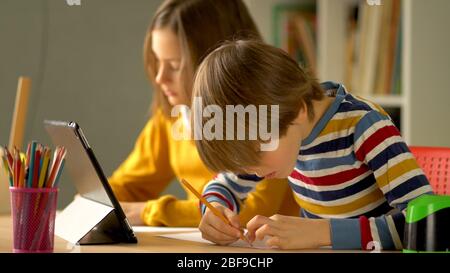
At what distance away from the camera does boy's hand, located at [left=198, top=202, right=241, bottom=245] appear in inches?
33.2

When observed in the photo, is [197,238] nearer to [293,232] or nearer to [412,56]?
[293,232]

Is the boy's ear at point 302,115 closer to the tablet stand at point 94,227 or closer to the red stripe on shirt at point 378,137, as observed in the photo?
the red stripe on shirt at point 378,137

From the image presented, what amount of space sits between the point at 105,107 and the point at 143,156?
57 centimetres

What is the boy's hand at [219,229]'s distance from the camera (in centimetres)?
84

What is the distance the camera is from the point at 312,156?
0.95 metres

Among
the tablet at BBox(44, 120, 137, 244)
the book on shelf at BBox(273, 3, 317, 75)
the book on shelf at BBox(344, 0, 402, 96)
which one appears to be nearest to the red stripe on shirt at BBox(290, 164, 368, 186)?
the tablet at BBox(44, 120, 137, 244)

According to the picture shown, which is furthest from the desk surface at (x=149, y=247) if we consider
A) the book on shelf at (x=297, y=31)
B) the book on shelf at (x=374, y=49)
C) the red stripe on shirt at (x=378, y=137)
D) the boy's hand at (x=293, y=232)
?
the book on shelf at (x=297, y=31)

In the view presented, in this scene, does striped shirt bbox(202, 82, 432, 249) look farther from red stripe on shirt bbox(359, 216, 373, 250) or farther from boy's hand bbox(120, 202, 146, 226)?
boy's hand bbox(120, 202, 146, 226)

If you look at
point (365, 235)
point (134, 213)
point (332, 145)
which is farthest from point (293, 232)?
point (134, 213)

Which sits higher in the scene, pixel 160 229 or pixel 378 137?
pixel 378 137

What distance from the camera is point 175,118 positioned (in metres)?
1.30

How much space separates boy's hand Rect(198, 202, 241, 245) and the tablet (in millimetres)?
78

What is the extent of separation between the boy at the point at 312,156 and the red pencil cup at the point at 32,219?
6.7 inches

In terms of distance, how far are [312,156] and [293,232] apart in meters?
0.19
